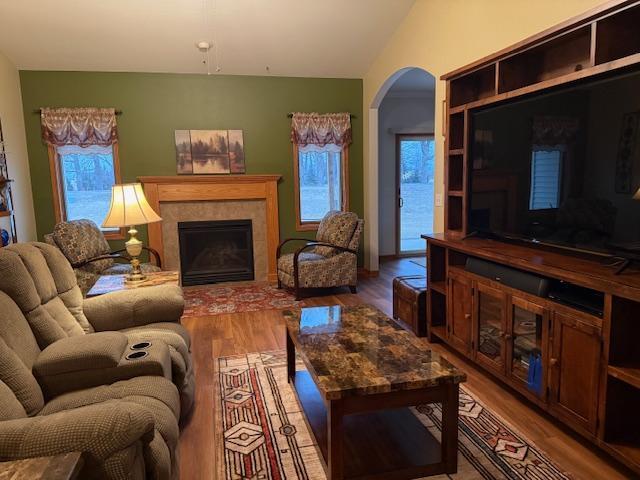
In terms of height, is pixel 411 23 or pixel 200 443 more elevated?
pixel 411 23

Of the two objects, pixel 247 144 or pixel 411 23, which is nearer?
pixel 411 23

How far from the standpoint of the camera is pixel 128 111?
5.42 m

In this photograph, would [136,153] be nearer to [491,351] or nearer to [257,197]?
[257,197]

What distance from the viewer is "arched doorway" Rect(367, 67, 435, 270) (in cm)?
691

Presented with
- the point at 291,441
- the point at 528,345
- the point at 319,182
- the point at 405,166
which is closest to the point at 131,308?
the point at 291,441

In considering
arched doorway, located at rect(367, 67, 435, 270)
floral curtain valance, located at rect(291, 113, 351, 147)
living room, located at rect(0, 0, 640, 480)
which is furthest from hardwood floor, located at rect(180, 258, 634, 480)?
arched doorway, located at rect(367, 67, 435, 270)

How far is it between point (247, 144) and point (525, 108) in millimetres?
3829

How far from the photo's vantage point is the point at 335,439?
1.84 meters

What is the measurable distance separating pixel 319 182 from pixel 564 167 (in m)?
4.02

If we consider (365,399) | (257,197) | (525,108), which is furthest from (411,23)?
(365,399)

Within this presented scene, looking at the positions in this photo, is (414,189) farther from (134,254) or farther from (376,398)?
(376,398)

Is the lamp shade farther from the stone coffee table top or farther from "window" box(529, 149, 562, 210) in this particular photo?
"window" box(529, 149, 562, 210)

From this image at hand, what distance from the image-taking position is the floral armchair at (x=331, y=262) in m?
5.00

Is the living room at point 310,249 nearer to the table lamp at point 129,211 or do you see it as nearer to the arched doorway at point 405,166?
the table lamp at point 129,211
